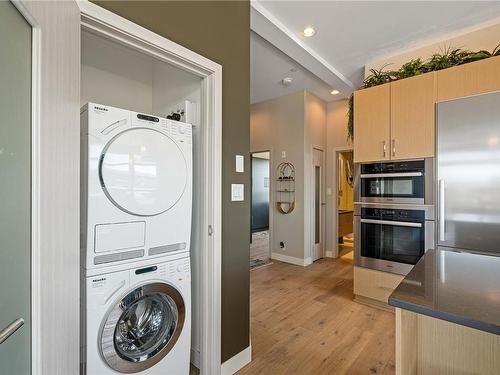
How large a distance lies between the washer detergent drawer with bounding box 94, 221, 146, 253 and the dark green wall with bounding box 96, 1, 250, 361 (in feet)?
1.80

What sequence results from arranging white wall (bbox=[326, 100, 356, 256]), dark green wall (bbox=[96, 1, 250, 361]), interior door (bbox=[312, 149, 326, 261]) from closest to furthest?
dark green wall (bbox=[96, 1, 250, 361]) → interior door (bbox=[312, 149, 326, 261]) → white wall (bbox=[326, 100, 356, 256])

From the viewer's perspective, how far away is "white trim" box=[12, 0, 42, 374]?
0.84 meters

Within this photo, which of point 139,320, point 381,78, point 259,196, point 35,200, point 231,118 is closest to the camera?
point 35,200

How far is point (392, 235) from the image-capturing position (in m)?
2.68

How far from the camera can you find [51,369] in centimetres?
92

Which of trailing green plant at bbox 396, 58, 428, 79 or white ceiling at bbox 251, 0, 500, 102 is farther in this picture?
trailing green plant at bbox 396, 58, 428, 79

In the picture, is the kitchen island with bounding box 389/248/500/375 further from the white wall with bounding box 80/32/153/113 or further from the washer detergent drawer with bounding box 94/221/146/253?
the white wall with bounding box 80/32/153/113

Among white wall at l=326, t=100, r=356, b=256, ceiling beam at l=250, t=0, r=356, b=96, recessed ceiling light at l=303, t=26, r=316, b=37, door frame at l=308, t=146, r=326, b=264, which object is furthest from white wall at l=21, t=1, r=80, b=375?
white wall at l=326, t=100, r=356, b=256

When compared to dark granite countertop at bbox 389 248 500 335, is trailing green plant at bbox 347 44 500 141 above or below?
above

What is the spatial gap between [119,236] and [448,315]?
4.78 feet

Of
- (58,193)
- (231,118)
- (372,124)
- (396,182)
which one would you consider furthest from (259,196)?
(58,193)

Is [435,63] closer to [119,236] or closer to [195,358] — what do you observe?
[119,236]

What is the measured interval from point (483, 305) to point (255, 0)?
2.57 metres

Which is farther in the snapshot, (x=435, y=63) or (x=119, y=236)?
(x=435, y=63)
